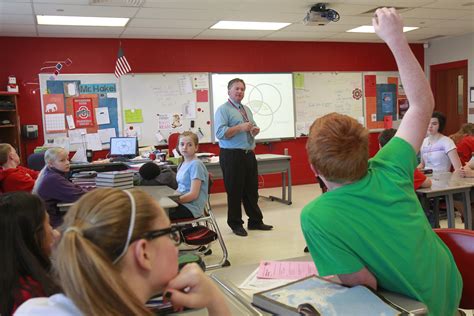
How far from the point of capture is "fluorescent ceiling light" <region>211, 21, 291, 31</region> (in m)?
6.25

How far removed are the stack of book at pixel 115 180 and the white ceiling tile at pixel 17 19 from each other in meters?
2.79

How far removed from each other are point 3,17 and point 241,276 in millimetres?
5178

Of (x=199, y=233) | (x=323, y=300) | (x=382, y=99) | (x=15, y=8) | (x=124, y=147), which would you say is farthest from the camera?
(x=382, y=99)

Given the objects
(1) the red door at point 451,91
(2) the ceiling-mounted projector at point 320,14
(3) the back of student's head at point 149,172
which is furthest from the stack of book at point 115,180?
(1) the red door at point 451,91

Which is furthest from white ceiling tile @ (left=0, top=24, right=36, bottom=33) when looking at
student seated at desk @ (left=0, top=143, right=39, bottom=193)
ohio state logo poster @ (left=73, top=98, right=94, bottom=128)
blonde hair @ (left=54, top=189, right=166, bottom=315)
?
blonde hair @ (left=54, top=189, right=166, bottom=315)

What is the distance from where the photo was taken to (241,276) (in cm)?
149

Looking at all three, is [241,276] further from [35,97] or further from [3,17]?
[35,97]

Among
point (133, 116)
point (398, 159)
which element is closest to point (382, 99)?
point (133, 116)

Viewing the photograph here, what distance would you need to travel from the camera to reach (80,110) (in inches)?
263

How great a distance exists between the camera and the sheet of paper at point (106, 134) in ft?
22.3

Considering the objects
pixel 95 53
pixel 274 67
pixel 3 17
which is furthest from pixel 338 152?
pixel 274 67

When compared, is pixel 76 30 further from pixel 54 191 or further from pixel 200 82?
pixel 54 191

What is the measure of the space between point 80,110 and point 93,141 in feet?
1.66

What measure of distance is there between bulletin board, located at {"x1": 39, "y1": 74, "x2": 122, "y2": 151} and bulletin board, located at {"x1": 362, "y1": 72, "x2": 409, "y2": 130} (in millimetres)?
4634
